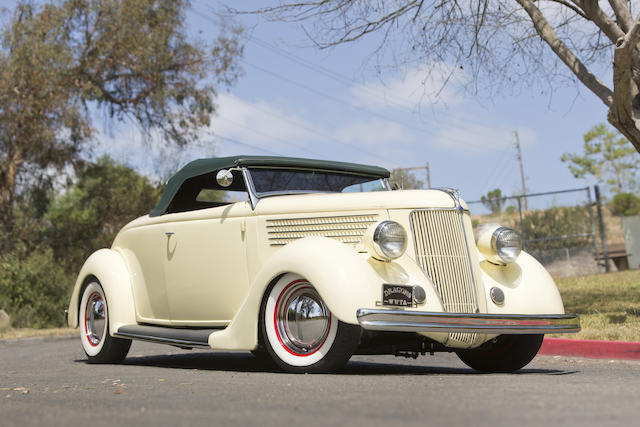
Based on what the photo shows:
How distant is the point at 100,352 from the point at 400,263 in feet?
12.0

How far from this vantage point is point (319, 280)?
497 cm

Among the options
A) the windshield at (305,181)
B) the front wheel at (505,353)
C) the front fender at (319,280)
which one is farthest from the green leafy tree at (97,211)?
the front wheel at (505,353)

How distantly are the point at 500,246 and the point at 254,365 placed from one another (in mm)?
2419

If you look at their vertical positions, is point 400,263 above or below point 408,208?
below

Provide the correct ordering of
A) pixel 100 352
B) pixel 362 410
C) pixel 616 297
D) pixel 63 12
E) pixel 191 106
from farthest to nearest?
pixel 191 106 < pixel 63 12 < pixel 616 297 < pixel 100 352 < pixel 362 410

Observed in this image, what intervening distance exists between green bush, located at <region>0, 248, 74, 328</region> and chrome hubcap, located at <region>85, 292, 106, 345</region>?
857cm

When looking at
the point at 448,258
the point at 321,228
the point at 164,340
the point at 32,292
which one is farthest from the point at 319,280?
the point at 32,292

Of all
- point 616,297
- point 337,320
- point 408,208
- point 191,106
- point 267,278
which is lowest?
point 616,297

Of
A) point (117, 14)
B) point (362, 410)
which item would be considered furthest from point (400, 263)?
point (117, 14)

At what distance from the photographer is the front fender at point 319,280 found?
4852 millimetres

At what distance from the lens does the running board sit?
602 cm

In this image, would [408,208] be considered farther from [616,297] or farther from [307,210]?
[616,297]

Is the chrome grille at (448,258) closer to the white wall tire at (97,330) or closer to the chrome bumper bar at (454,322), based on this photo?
the chrome bumper bar at (454,322)

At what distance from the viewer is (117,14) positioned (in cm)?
1912
